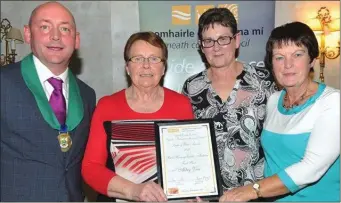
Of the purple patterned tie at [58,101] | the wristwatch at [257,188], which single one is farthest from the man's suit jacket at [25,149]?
the wristwatch at [257,188]

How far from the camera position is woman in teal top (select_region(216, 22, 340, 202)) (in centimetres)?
207

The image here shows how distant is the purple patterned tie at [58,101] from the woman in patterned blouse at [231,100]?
88 cm

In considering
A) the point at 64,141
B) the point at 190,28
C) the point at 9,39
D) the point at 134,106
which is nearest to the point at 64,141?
the point at 64,141

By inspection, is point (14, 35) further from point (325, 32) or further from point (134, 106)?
point (325, 32)

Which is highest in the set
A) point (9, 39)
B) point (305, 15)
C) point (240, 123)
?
point (305, 15)

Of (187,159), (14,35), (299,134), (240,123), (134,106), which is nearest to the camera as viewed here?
(299,134)

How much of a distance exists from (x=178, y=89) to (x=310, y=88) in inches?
113

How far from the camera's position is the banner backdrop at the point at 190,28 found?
4906 mm

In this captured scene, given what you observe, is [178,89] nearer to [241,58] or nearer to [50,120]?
[241,58]

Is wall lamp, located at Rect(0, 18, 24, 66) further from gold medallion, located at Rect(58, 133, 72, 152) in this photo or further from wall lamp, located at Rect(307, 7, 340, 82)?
wall lamp, located at Rect(307, 7, 340, 82)

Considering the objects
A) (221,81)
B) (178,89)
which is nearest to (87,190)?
(178,89)

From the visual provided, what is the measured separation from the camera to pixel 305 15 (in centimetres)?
514

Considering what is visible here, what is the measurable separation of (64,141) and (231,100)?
112cm

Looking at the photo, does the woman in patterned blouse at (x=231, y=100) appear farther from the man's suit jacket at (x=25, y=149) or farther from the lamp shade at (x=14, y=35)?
the lamp shade at (x=14, y=35)
